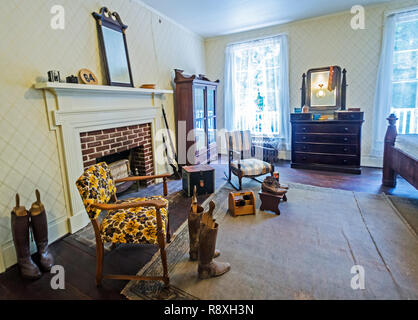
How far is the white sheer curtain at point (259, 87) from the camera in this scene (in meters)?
4.80

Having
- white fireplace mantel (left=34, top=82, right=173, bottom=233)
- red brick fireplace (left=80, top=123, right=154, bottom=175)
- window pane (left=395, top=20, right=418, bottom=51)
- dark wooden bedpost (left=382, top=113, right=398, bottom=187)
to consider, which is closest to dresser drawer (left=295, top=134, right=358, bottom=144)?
dark wooden bedpost (left=382, top=113, right=398, bottom=187)

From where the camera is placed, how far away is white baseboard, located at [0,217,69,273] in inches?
76.0

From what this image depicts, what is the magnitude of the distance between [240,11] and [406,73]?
2.85 meters

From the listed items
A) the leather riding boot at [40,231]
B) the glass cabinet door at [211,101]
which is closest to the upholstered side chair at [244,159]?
the glass cabinet door at [211,101]

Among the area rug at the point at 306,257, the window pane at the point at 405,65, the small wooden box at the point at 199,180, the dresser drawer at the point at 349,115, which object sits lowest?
the area rug at the point at 306,257

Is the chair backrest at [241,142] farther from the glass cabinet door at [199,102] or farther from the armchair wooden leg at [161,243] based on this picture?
the armchair wooden leg at [161,243]

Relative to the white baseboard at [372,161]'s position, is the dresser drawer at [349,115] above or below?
above

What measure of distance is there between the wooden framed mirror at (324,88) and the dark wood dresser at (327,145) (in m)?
0.52

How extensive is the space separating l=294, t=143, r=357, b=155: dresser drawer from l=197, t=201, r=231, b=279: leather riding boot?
318 cm

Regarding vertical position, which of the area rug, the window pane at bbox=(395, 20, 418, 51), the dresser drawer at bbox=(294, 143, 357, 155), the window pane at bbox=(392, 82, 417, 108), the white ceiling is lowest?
the area rug

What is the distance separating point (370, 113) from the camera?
14.2 ft

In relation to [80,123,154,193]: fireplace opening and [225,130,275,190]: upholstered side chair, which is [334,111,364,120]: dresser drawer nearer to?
[225,130,275,190]: upholstered side chair
